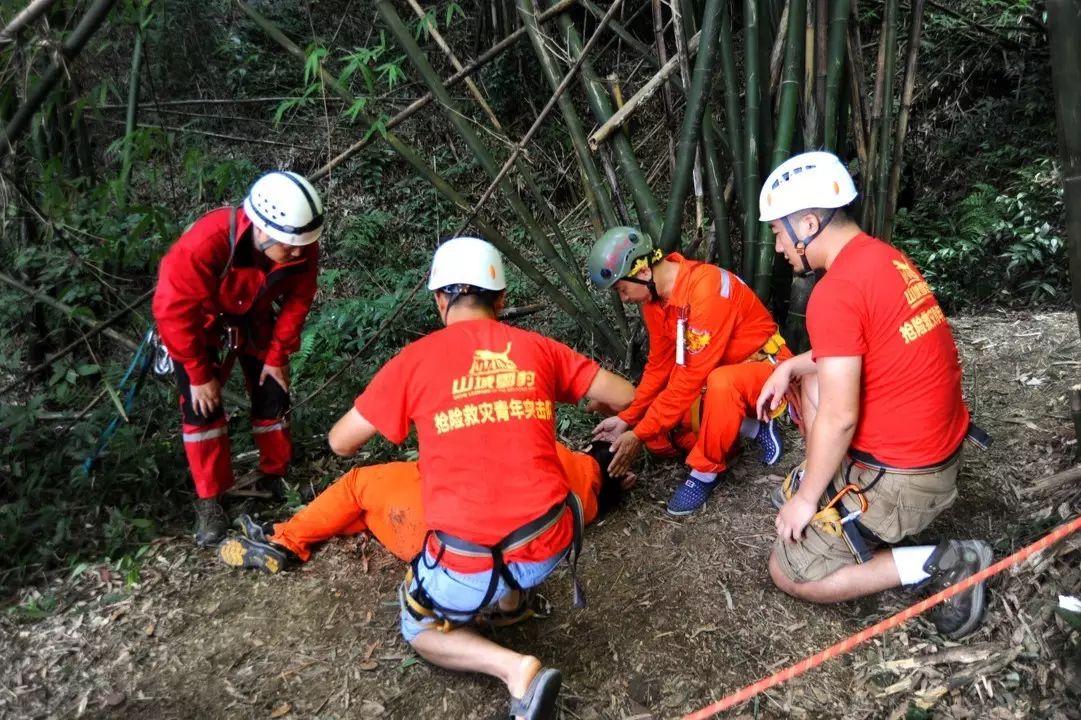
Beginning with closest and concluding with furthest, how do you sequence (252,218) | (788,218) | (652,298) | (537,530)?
(537,530)
(788,218)
(252,218)
(652,298)

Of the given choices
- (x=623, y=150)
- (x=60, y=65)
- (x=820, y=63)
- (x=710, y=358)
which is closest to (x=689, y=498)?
(x=710, y=358)

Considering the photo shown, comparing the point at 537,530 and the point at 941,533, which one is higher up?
the point at 537,530

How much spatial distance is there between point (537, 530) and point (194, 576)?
1870mm

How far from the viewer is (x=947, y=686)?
7.46ft

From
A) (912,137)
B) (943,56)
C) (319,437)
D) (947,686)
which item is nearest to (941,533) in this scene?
(947,686)

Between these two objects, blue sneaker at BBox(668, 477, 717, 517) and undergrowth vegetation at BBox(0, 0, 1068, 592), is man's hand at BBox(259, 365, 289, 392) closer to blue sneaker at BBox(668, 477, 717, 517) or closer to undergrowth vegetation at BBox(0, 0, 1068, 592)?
undergrowth vegetation at BBox(0, 0, 1068, 592)

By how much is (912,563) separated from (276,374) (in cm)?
288

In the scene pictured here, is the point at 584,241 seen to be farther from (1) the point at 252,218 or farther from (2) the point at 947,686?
(2) the point at 947,686

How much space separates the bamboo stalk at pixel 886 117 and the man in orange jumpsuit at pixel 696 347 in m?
1.04

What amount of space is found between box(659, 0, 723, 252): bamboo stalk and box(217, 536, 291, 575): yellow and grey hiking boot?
7.83 feet

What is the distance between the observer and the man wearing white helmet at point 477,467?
219cm

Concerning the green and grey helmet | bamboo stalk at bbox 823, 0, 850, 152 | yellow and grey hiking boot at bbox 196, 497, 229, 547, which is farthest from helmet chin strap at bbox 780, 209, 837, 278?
yellow and grey hiking boot at bbox 196, 497, 229, 547

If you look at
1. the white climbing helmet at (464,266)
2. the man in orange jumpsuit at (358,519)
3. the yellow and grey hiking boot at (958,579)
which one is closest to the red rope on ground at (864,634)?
the yellow and grey hiking boot at (958,579)

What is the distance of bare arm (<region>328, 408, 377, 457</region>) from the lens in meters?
2.32
